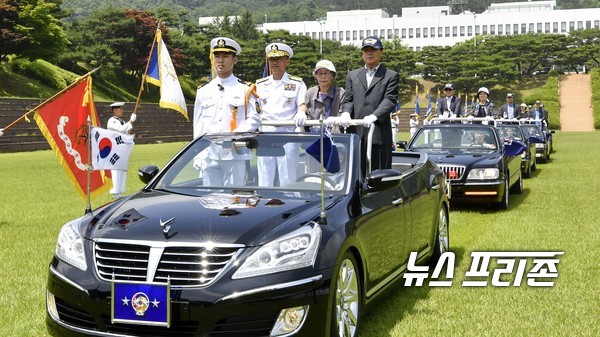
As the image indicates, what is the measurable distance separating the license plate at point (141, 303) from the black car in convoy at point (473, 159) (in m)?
8.16

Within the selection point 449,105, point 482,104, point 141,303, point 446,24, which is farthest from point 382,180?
point 446,24

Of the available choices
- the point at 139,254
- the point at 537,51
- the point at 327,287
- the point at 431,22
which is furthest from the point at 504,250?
the point at 431,22

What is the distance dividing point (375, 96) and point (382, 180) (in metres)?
3.36

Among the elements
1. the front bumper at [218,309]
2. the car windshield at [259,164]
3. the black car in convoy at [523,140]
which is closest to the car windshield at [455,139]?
the black car in convoy at [523,140]

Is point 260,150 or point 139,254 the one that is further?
point 260,150

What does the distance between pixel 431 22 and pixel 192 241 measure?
135839 mm

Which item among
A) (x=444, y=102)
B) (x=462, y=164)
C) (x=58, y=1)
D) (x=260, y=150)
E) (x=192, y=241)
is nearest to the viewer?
(x=192, y=241)

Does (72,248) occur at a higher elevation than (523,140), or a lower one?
higher

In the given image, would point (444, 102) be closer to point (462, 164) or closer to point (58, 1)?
point (462, 164)

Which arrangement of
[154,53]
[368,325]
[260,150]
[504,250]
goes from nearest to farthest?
1. [368,325]
2. [260,150]
3. [504,250]
4. [154,53]

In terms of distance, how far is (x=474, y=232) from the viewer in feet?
33.8

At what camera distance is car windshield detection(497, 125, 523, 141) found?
19.9 metres

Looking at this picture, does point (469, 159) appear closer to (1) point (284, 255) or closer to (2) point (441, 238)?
(2) point (441, 238)

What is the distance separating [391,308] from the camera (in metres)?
6.27
